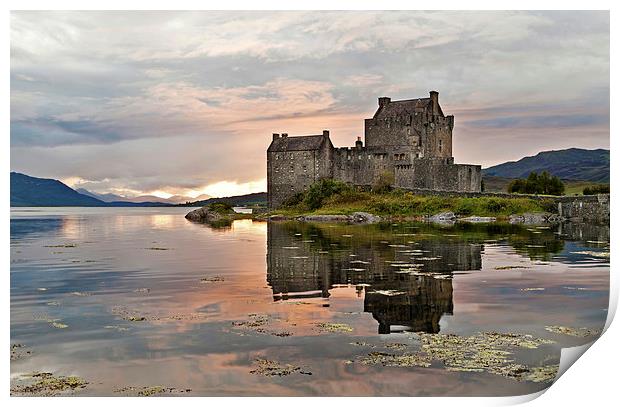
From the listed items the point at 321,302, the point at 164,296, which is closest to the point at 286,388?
the point at 321,302

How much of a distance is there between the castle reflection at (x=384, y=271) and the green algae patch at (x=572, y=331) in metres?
1.93

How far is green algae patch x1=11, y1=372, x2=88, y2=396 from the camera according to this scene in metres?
9.16

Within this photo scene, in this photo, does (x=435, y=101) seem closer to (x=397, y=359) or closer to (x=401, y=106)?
(x=401, y=106)

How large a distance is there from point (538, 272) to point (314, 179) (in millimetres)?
50013

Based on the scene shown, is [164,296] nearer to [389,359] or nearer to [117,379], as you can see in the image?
[117,379]

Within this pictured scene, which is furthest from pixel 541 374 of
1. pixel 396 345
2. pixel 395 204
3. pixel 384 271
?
pixel 395 204

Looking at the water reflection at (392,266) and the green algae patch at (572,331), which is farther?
the water reflection at (392,266)

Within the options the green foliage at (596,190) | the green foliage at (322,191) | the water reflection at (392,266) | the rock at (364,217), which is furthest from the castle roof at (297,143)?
the water reflection at (392,266)

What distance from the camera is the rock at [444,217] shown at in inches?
2079

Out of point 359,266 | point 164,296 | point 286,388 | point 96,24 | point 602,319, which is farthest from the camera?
point 96,24

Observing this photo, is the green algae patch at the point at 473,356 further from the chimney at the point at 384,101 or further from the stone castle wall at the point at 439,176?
the chimney at the point at 384,101

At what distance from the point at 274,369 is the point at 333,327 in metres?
2.32

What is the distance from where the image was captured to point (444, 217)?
176 ft
